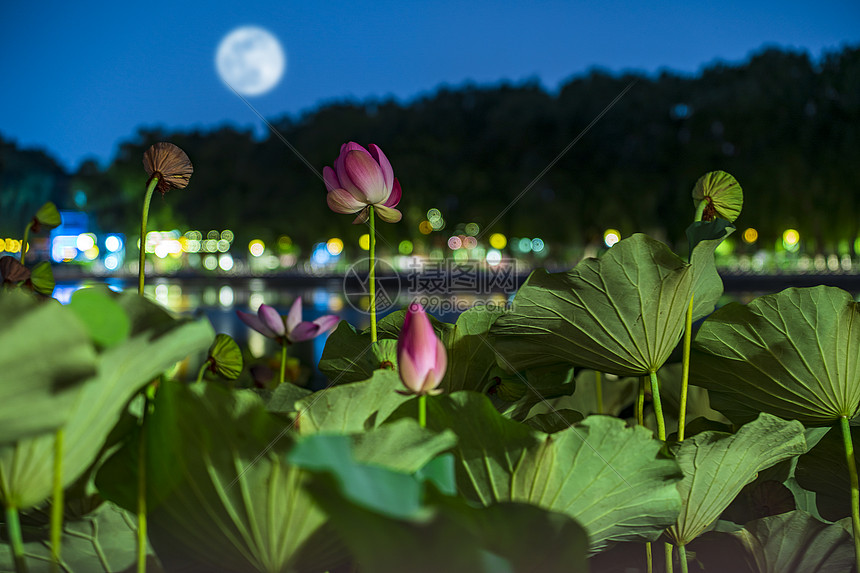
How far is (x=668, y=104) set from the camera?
33.0m

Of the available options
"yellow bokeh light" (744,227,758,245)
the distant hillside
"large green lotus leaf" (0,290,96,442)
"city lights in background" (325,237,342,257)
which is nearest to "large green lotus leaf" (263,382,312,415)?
"large green lotus leaf" (0,290,96,442)

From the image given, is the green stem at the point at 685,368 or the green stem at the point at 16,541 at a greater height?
→ the green stem at the point at 685,368

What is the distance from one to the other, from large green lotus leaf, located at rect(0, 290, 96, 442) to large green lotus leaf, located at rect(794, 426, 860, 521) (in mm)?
1068

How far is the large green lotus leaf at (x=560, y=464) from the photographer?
0.73m

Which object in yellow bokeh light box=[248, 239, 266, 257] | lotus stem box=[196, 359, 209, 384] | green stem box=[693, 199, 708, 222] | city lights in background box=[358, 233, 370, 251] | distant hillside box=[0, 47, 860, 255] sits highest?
distant hillside box=[0, 47, 860, 255]

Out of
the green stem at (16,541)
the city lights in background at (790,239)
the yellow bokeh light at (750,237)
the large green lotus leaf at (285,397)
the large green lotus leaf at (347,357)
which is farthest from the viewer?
the yellow bokeh light at (750,237)

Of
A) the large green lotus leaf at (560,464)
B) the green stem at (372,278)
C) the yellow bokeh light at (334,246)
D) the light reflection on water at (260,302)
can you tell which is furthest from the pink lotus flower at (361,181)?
the yellow bokeh light at (334,246)

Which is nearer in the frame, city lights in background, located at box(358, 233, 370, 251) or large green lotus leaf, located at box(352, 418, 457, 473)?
large green lotus leaf, located at box(352, 418, 457, 473)

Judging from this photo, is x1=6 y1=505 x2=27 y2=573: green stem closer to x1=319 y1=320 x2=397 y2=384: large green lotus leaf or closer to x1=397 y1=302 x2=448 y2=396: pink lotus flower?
x1=397 y1=302 x2=448 y2=396: pink lotus flower

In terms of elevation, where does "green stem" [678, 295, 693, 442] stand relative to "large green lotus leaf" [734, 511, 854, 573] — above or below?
above

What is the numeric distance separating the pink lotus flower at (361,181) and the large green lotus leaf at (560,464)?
1.50 feet

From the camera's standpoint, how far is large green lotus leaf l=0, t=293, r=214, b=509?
0.56 meters

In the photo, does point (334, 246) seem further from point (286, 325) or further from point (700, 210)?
point (700, 210)

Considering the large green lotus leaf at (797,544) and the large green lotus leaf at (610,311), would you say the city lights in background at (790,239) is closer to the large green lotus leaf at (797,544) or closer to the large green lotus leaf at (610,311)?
the large green lotus leaf at (797,544)
